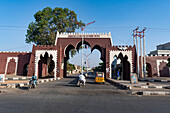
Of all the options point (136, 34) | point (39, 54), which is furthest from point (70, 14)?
point (136, 34)

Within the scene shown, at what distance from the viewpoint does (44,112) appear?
5.92 m

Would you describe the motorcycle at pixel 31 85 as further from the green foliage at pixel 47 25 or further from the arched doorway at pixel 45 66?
the green foliage at pixel 47 25

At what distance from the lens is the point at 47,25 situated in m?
38.9

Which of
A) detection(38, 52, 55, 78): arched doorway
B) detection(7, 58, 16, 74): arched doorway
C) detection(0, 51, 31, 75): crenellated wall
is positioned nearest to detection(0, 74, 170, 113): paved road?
detection(38, 52, 55, 78): arched doorway

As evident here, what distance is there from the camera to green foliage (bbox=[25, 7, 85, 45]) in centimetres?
3878

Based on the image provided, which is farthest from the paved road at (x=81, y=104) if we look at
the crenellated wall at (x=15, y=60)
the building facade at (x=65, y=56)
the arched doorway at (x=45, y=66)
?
the crenellated wall at (x=15, y=60)

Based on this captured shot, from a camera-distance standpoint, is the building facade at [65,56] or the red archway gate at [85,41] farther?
the red archway gate at [85,41]

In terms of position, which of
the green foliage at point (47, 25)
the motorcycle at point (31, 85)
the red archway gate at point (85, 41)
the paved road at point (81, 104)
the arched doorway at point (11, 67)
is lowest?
the paved road at point (81, 104)

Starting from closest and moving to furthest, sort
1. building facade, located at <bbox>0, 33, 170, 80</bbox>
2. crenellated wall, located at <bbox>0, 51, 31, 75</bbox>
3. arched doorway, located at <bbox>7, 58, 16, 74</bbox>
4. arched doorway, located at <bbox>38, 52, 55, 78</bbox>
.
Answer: building facade, located at <bbox>0, 33, 170, 80</bbox>, arched doorway, located at <bbox>7, 58, 16, 74</bbox>, crenellated wall, located at <bbox>0, 51, 31, 75</bbox>, arched doorway, located at <bbox>38, 52, 55, 78</bbox>

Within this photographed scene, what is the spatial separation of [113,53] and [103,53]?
2258 millimetres

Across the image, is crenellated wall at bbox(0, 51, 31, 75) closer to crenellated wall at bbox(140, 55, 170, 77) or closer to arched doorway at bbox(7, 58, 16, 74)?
arched doorway at bbox(7, 58, 16, 74)

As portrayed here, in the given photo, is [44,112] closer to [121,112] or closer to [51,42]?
[121,112]

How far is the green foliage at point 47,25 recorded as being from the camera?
3878cm

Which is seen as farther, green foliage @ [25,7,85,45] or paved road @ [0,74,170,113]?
green foliage @ [25,7,85,45]
